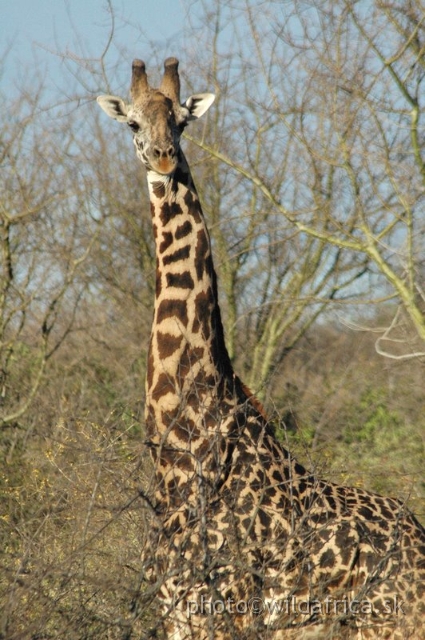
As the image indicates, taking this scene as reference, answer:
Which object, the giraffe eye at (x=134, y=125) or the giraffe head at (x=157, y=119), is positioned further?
the giraffe eye at (x=134, y=125)

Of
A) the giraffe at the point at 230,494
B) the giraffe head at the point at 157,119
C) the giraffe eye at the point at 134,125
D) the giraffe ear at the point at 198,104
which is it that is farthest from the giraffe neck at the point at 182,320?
the giraffe ear at the point at 198,104

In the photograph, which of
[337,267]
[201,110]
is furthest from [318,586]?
[337,267]

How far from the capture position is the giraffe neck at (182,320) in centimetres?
584

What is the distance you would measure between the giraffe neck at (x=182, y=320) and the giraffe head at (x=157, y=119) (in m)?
0.13

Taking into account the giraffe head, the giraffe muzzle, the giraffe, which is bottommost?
the giraffe

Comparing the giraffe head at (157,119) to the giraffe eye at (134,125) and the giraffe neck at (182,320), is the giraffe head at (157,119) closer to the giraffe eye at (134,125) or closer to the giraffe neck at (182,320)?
the giraffe eye at (134,125)

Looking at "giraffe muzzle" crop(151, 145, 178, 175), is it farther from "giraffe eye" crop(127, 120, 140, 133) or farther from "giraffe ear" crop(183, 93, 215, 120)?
"giraffe ear" crop(183, 93, 215, 120)

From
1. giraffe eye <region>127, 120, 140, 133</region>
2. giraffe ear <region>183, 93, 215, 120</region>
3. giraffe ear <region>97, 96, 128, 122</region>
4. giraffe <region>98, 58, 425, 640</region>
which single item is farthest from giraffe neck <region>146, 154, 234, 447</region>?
giraffe ear <region>183, 93, 215, 120</region>

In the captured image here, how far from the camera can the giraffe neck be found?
19.1 ft

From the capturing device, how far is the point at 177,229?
621 cm

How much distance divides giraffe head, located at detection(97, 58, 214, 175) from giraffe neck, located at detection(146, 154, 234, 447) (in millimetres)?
133

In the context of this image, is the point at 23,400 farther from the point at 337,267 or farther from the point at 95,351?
the point at 337,267

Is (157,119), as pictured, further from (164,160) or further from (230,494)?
(230,494)

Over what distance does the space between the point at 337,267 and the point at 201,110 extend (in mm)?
8260
